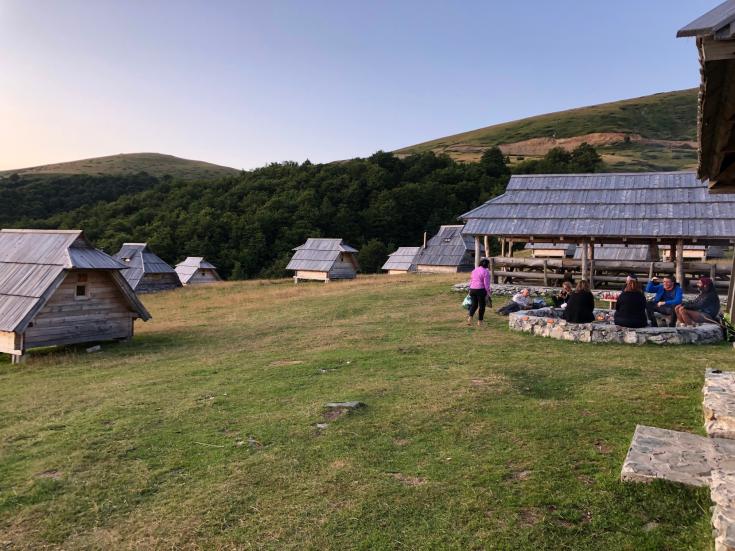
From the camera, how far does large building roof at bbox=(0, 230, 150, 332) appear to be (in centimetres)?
1347

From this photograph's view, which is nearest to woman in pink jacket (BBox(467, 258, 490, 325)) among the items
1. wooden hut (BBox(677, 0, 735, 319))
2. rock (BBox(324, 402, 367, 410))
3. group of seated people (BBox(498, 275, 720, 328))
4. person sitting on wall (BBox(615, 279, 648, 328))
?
group of seated people (BBox(498, 275, 720, 328))

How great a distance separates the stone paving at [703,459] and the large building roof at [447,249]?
36901 millimetres

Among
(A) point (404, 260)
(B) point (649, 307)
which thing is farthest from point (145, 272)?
(B) point (649, 307)

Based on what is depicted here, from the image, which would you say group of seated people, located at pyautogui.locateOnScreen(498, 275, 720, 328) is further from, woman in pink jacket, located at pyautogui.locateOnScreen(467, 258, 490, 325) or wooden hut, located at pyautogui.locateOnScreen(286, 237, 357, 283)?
wooden hut, located at pyautogui.locateOnScreen(286, 237, 357, 283)

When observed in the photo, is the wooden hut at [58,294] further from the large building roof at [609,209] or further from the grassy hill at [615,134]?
the grassy hill at [615,134]

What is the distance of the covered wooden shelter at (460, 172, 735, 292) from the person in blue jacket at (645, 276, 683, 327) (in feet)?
20.8

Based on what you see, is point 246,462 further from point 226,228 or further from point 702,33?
point 226,228

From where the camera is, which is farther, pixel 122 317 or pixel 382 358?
pixel 122 317

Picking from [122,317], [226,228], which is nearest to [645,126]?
[226,228]

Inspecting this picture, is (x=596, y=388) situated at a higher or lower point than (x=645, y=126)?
lower

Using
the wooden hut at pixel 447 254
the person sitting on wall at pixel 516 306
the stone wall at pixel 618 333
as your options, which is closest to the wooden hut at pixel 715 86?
the stone wall at pixel 618 333

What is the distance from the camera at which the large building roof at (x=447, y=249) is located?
42531 mm

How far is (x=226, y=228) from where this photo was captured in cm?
6081

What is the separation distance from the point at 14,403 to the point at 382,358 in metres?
6.45
